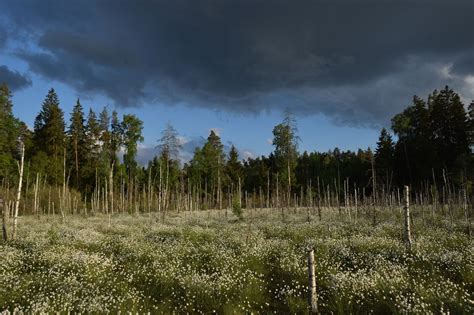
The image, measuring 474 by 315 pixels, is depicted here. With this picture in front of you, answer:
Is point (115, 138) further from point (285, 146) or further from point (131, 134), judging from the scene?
point (285, 146)

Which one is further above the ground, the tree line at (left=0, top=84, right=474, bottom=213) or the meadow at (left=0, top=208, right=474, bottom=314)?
the tree line at (left=0, top=84, right=474, bottom=213)

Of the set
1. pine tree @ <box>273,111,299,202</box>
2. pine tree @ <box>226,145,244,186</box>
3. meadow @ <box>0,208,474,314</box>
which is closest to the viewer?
meadow @ <box>0,208,474,314</box>

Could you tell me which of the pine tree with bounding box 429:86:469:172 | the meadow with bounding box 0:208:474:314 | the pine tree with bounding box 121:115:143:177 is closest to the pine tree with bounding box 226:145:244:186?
the pine tree with bounding box 121:115:143:177

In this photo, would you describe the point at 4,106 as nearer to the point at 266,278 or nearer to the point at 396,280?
the point at 266,278

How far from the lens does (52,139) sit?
53.1m

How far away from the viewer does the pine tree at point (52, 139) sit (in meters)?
51.3

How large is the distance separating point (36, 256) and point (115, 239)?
16.2 ft

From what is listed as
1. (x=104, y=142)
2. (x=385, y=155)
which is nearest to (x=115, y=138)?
(x=104, y=142)

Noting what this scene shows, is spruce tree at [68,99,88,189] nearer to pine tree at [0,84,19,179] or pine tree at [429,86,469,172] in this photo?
pine tree at [0,84,19,179]

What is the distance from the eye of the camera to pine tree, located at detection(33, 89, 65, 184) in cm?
5134

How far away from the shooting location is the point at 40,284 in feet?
31.7

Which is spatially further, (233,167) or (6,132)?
(233,167)

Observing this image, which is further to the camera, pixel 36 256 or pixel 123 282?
pixel 36 256

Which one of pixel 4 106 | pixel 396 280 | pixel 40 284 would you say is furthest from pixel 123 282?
pixel 4 106
